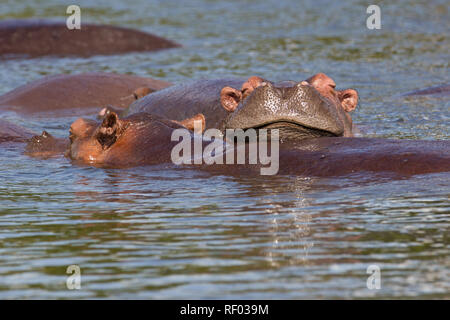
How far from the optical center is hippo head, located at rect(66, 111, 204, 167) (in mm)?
6508

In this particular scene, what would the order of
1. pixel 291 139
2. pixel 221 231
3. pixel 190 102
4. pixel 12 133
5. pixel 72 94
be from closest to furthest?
1. pixel 221 231
2. pixel 291 139
3. pixel 12 133
4. pixel 190 102
5. pixel 72 94

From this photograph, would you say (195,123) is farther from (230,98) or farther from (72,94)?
(72,94)

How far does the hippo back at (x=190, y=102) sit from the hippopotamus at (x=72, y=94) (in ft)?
3.58

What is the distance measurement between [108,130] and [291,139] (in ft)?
4.01

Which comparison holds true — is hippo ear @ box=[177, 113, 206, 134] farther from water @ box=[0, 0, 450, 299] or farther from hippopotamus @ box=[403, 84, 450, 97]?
hippopotamus @ box=[403, 84, 450, 97]

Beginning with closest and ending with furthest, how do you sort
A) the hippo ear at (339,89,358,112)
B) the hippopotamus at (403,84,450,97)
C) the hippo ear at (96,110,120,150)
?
the hippo ear at (96,110,120,150) → the hippo ear at (339,89,358,112) → the hippopotamus at (403,84,450,97)

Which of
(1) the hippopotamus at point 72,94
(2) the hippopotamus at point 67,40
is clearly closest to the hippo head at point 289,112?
(1) the hippopotamus at point 72,94

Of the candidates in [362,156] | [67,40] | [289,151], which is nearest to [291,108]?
[289,151]

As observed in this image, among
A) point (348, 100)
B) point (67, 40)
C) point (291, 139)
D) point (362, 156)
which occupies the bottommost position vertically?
point (362, 156)

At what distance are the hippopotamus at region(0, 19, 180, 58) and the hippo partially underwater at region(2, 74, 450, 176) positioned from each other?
779 centimetres

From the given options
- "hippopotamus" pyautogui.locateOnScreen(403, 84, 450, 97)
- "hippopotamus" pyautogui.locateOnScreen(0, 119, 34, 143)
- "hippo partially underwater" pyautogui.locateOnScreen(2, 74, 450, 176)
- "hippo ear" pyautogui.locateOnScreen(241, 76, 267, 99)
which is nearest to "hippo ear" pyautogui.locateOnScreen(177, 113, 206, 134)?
"hippo partially underwater" pyautogui.locateOnScreen(2, 74, 450, 176)

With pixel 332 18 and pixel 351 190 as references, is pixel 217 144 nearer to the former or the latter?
pixel 351 190

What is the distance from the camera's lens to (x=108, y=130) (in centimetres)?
654

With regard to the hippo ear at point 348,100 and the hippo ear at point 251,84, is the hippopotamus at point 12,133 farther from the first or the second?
the hippo ear at point 348,100
